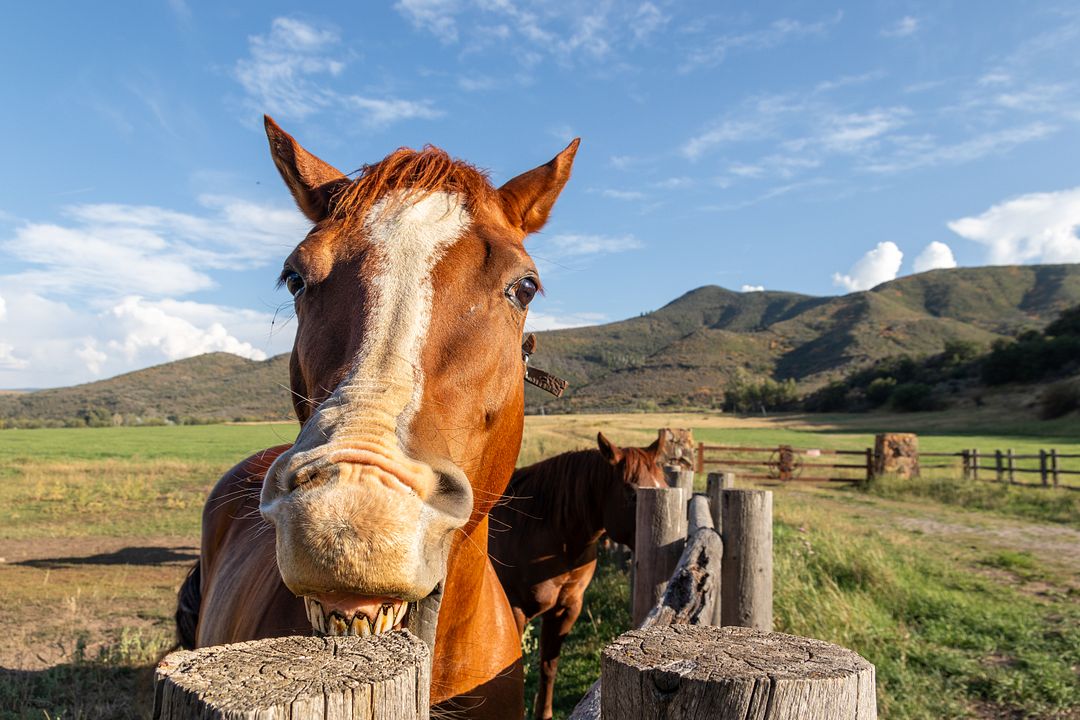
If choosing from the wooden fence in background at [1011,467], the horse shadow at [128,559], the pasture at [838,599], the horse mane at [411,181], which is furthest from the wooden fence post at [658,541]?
the wooden fence in background at [1011,467]

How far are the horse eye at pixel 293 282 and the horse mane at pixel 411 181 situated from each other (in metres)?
0.25

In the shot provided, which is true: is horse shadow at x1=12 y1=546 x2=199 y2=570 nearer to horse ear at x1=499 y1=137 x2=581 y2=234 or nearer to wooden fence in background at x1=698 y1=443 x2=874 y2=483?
horse ear at x1=499 y1=137 x2=581 y2=234

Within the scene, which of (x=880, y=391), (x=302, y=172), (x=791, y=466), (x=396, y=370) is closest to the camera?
(x=396, y=370)

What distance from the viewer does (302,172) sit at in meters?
2.38

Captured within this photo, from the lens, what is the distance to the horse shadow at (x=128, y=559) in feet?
33.4

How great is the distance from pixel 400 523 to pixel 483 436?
2.25 feet

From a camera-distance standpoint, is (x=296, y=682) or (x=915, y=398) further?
(x=915, y=398)

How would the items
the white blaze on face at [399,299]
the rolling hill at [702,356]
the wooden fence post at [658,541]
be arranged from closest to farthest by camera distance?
1. the white blaze on face at [399,299]
2. the wooden fence post at [658,541]
3. the rolling hill at [702,356]

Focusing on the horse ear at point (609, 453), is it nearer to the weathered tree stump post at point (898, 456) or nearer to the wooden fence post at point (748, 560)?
the wooden fence post at point (748, 560)

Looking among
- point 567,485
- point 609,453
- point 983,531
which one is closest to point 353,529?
point 609,453

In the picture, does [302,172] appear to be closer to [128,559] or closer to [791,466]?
[128,559]

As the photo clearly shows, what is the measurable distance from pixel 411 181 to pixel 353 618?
1466 mm

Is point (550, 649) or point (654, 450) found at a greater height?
point (654, 450)

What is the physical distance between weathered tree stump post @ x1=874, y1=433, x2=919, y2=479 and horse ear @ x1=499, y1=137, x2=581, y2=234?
22119 millimetres
